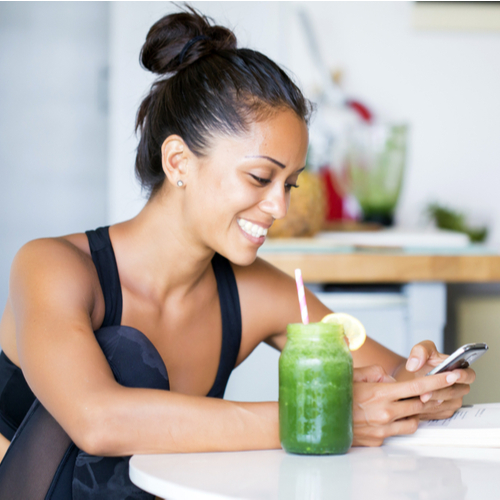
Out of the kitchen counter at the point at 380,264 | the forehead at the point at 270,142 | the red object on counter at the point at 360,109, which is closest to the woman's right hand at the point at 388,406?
the forehead at the point at 270,142

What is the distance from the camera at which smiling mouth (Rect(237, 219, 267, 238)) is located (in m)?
1.00

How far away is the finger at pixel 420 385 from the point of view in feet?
2.50

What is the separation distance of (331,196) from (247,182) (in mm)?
1673

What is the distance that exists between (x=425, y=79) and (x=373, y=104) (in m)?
0.25

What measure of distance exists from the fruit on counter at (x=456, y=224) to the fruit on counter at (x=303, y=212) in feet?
2.38

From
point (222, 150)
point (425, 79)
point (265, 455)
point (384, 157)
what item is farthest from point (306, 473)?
point (425, 79)

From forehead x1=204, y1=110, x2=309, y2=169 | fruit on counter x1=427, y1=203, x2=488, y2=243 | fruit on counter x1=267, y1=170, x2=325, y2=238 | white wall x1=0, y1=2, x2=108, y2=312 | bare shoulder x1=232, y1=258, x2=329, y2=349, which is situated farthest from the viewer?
white wall x1=0, y1=2, x2=108, y2=312

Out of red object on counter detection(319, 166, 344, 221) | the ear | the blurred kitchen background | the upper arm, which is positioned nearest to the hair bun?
the ear

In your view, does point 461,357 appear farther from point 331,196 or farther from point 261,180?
point 331,196

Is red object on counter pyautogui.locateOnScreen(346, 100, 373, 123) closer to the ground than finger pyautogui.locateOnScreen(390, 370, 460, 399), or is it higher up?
higher up

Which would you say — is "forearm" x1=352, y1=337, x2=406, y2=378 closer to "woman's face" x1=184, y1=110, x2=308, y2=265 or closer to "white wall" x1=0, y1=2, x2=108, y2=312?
"woman's face" x1=184, y1=110, x2=308, y2=265

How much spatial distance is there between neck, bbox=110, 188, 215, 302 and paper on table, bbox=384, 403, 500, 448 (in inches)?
19.3

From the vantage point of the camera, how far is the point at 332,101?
2.55m

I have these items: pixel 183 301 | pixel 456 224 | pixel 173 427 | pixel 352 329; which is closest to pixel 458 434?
pixel 352 329
